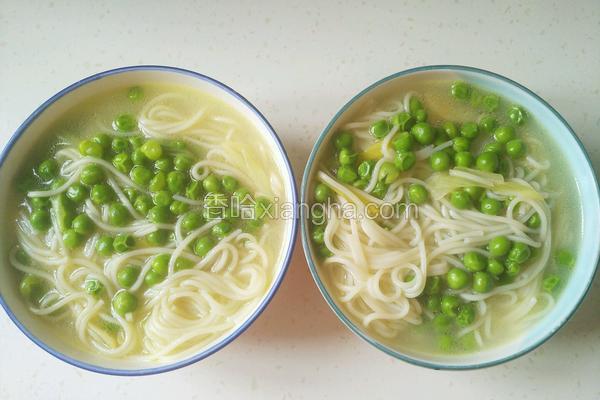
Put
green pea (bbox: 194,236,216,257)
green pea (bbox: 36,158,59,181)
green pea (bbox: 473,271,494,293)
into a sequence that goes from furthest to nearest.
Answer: green pea (bbox: 36,158,59,181)
green pea (bbox: 194,236,216,257)
green pea (bbox: 473,271,494,293)

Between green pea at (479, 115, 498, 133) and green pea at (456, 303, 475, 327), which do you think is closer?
green pea at (456, 303, 475, 327)

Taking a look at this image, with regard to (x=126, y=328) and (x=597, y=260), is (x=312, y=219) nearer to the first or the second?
(x=126, y=328)

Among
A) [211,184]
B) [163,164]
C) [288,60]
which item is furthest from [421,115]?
[163,164]

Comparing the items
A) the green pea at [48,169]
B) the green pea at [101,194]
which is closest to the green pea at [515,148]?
the green pea at [101,194]

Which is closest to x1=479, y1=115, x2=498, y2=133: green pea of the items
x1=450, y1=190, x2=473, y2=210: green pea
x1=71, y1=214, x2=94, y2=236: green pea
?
x1=450, y1=190, x2=473, y2=210: green pea

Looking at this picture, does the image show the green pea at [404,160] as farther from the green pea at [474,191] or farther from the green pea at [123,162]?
the green pea at [123,162]

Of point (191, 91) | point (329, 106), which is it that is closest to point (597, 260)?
point (329, 106)

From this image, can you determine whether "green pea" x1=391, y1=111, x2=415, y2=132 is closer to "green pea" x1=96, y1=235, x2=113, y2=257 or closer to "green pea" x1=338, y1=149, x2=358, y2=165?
"green pea" x1=338, y1=149, x2=358, y2=165
